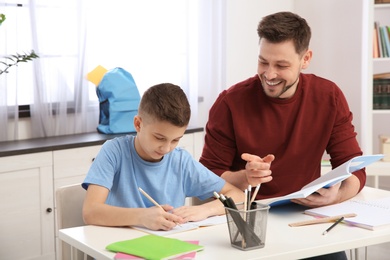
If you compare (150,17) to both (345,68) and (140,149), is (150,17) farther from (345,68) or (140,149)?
(140,149)

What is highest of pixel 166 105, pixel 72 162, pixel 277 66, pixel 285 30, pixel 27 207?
pixel 285 30

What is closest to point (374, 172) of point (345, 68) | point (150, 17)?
point (345, 68)

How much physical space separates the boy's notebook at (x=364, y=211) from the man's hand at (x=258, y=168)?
171 millimetres

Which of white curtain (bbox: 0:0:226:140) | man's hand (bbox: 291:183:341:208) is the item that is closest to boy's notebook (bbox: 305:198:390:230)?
man's hand (bbox: 291:183:341:208)

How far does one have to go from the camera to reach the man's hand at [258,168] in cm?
194

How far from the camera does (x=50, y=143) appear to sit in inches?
134

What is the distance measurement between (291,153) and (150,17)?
210cm

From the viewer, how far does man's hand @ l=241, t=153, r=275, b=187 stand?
1943mm

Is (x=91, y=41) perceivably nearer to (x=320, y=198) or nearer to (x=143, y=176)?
(x=143, y=176)

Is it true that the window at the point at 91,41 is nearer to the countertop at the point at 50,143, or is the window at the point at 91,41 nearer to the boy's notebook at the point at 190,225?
the countertop at the point at 50,143

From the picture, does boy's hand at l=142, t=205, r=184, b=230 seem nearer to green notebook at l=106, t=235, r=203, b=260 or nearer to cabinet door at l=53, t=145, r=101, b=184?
green notebook at l=106, t=235, r=203, b=260

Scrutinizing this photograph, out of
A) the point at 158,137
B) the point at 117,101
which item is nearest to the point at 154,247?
the point at 158,137

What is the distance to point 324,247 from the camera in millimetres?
1688

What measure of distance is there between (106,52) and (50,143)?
0.81m
